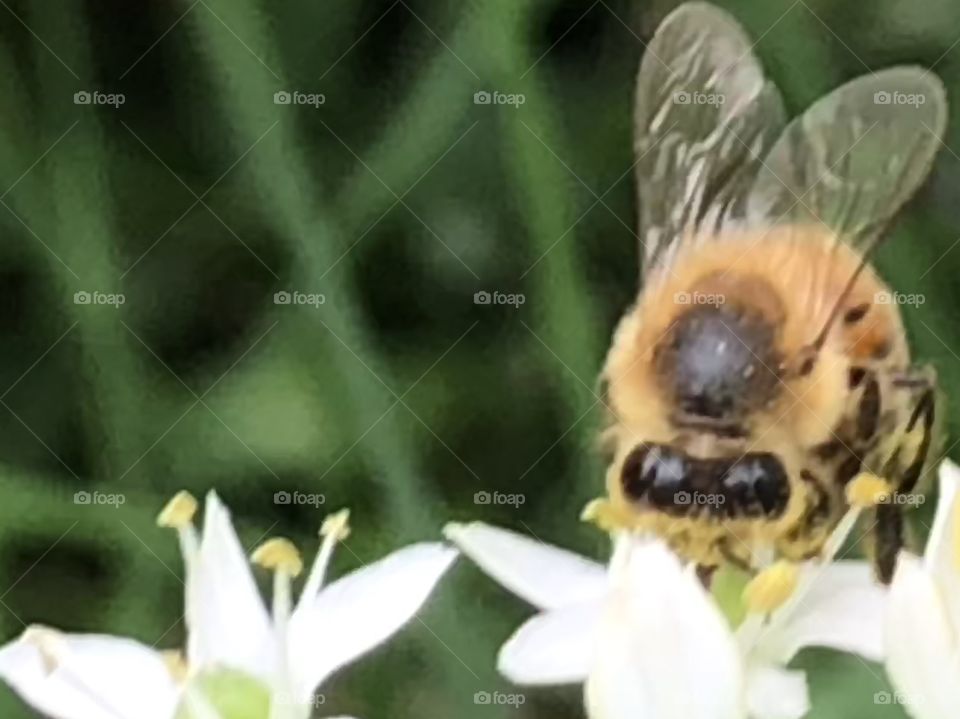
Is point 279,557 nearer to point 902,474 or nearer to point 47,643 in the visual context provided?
point 47,643

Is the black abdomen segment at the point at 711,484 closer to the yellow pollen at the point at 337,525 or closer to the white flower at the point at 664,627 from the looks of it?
the white flower at the point at 664,627

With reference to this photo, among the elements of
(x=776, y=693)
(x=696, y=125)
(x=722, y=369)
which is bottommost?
(x=776, y=693)

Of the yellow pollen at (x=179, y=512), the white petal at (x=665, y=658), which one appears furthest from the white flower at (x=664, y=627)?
the yellow pollen at (x=179, y=512)

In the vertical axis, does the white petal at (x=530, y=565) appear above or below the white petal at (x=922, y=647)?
above

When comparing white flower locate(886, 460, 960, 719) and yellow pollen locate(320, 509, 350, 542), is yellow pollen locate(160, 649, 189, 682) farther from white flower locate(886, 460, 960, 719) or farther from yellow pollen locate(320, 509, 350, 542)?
white flower locate(886, 460, 960, 719)

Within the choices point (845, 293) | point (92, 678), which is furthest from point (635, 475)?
point (92, 678)

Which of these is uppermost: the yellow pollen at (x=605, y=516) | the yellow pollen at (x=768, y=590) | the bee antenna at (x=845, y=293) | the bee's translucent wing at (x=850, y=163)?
the bee's translucent wing at (x=850, y=163)

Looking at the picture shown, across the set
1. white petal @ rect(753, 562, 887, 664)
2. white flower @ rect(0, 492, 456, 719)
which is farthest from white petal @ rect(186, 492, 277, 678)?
white petal @ rect(753, 562, 887, 664)

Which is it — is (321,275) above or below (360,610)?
above
